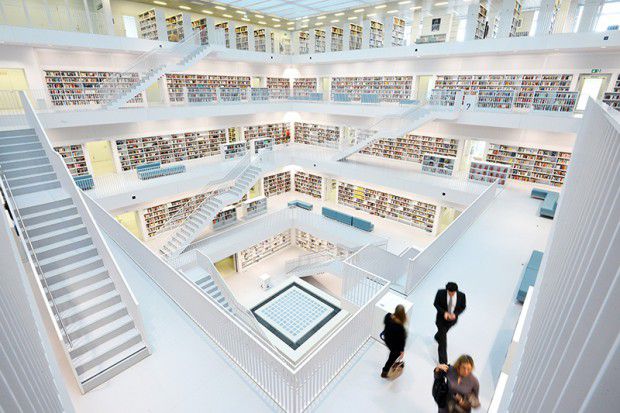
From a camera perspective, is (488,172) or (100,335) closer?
(100,335)

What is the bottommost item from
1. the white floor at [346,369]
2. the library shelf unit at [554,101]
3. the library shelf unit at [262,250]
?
the library shelf unit at [262,250]

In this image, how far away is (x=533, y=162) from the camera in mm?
10695

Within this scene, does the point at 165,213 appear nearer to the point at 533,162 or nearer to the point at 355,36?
the point at 355,36

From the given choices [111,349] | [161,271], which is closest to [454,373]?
[111,349]

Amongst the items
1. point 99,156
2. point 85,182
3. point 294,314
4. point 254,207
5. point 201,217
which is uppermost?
point 99,156

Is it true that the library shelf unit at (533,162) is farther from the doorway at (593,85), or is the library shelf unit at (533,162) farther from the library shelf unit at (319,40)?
the library shelf unit at (319,40)

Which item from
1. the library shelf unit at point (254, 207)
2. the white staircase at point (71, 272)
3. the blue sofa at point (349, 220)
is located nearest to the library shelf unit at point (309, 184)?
the blue sofa at point (349, 220)

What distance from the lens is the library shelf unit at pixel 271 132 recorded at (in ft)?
50.6

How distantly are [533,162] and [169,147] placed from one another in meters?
13.9

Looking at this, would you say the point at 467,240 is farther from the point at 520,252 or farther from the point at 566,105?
the point at 566,105

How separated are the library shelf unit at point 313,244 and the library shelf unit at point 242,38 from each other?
905 cm

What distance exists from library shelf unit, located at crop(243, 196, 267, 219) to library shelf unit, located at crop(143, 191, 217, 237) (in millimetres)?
1472

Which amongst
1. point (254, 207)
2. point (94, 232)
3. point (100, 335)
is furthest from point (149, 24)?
point (100, 335)

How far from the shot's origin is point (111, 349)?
3947mm
